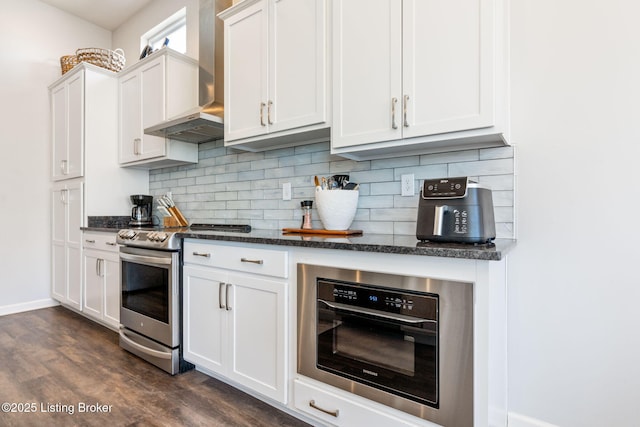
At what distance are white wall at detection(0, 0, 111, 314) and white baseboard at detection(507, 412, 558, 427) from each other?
4.46m

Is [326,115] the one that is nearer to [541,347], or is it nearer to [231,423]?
[541,347]

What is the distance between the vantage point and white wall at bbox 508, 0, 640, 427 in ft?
4.42

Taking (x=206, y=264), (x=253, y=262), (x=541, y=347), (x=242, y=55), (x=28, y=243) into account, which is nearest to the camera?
(x=541, y=347)

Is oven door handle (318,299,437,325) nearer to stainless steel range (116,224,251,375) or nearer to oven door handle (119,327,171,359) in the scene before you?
stainless steel range (116,224,251,375)

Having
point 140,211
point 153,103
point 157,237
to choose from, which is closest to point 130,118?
point 153,103

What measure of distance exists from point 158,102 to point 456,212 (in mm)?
2718

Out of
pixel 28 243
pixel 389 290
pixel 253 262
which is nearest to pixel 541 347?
pixel 389 290

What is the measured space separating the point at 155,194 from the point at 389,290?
119 inches

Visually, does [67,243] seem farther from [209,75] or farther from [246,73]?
[246,73]

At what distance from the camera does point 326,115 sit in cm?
184

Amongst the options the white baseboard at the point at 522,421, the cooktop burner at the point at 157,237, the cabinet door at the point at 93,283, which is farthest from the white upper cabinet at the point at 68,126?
the white baseboard at the point at 522,421

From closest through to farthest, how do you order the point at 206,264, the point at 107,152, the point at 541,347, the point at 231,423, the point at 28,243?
1. the point at 541,347
2. the point at 231,423
3. the point at 206,264
4. the point at 107,152
5. the point at 28,243

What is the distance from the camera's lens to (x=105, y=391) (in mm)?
1947

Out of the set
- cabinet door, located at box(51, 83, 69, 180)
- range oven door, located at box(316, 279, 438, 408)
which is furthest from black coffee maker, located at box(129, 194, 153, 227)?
range oven door, located at box(316, 279, 438, 408)
